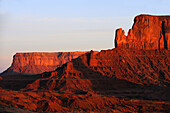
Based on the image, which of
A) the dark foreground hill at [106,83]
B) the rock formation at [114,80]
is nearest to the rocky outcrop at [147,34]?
the rock formation at [114,80]

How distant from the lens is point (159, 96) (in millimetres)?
136000

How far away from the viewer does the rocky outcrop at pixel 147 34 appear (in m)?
172

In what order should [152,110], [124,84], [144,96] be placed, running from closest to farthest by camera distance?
[152,110] → [144,96] → [124,84]

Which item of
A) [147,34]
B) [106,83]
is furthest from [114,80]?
[147,34]

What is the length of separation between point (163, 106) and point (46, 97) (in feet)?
86.6

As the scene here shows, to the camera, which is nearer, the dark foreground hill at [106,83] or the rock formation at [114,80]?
the rock formation at [114,80]

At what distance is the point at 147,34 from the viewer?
176875 millimetres

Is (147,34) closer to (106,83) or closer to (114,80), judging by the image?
(114,80)

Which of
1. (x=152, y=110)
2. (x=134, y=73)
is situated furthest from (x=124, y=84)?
(x=152, y=110)

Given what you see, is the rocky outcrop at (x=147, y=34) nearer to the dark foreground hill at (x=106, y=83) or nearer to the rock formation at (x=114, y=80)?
the rock formation at (x=114, y=80)


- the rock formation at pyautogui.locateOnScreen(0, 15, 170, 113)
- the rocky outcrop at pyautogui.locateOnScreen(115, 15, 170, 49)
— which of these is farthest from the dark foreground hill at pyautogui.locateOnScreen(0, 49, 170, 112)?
the rocky outcrop at pyautogui.locateOnScreen(115, 15, 170, 49)

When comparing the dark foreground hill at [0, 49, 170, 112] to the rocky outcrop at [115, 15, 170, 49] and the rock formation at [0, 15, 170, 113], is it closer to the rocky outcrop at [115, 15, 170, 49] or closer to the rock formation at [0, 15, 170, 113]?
the rock formation at [0, 15, 170, 113]

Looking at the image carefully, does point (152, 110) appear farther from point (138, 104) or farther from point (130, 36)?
point (130, 36)

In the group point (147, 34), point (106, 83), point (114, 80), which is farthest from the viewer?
point (147, 34)
